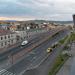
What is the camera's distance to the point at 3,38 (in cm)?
7831

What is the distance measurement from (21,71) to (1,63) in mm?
7975

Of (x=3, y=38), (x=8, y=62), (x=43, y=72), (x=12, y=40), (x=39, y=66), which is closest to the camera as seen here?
(x=43, y=72)

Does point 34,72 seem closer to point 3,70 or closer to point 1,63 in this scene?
point 3,70

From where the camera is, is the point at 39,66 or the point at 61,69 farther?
the point at 39,66

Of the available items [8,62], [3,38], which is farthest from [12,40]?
[8,62]

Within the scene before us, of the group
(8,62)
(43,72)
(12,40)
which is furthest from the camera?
(12,40)

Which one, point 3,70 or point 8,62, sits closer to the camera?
point 3,70

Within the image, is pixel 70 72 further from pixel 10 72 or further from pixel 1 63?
pixel 1 63

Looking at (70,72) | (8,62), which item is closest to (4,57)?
(8,62)

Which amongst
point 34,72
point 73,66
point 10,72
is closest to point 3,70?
point 10,72

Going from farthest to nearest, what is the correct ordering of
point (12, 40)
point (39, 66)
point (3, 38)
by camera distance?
point (12, 40)
point (3, 38)
point (39, 66)

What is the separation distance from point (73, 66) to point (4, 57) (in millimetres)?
17227

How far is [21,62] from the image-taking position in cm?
5050

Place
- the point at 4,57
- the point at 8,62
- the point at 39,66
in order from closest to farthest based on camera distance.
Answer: the point at 39,66
the point at 8,62
the point at 4,57
